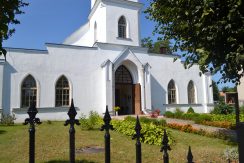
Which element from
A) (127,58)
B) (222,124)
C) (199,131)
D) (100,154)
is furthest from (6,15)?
(127,58)

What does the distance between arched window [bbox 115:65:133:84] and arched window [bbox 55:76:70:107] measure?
4.85m

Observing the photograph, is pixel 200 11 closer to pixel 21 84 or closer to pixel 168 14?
pixel 168 14

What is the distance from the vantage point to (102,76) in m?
22.0

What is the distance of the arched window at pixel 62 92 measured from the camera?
20747mm

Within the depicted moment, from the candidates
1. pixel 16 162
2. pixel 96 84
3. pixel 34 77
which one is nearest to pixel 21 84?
pixel 34 77

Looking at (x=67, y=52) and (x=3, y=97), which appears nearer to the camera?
(x=3, y=97)

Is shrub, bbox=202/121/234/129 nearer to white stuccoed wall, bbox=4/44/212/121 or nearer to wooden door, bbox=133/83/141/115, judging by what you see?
wooden door, bbox=133/83/141/115

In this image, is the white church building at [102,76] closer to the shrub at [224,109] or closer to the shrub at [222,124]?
the shrub at [224,109]

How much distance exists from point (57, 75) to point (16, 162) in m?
13.9

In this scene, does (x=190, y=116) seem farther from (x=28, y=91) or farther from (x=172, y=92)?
(x=28, y=91)

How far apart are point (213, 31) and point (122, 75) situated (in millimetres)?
16661

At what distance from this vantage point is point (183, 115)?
829 inches

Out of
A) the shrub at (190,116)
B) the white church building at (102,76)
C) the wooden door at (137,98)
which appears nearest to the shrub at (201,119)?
the shrub at (190,116)

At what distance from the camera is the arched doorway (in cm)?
2380
